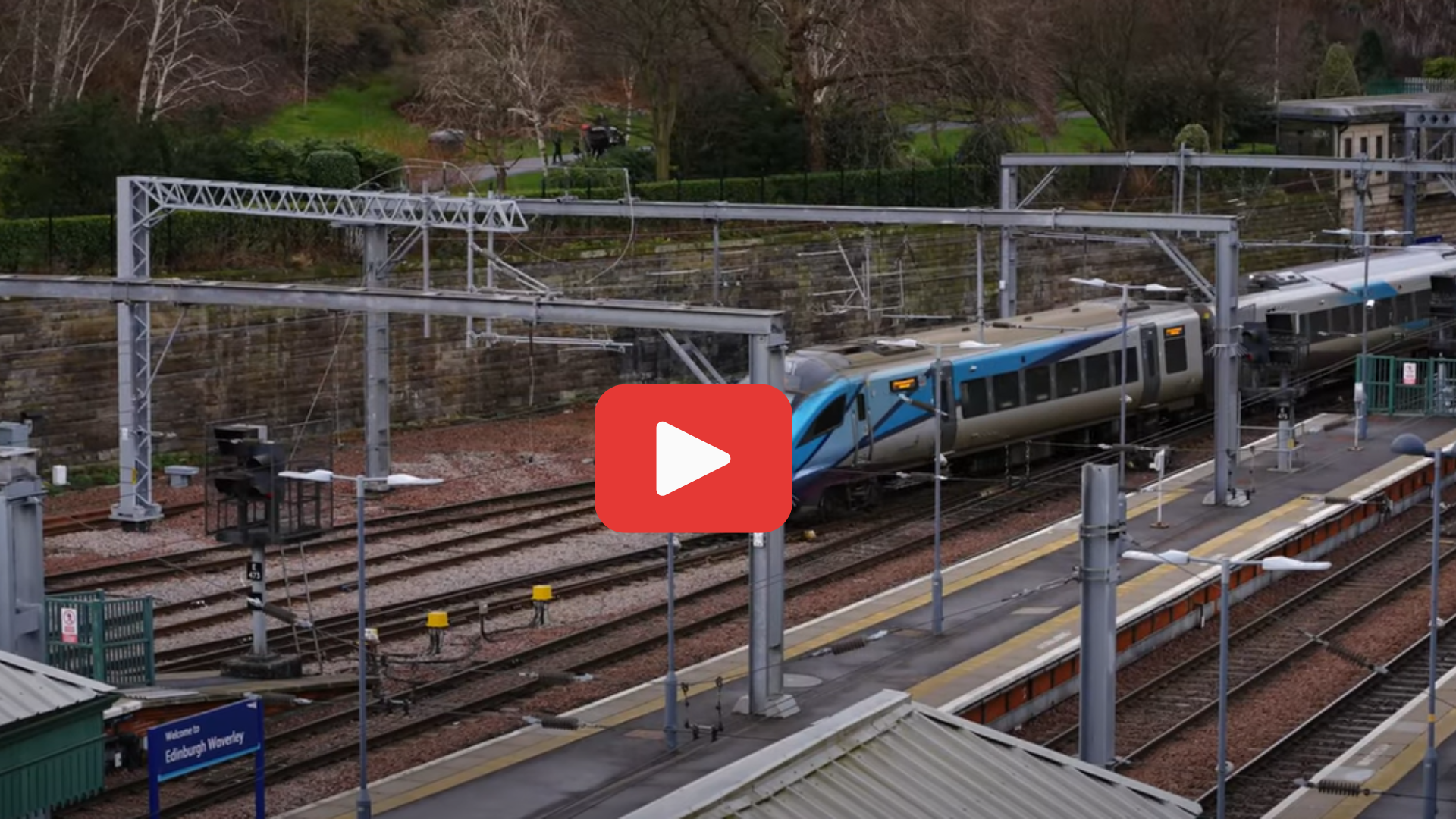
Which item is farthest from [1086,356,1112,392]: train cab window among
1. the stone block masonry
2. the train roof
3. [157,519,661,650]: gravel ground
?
[157,519,661,650]: gravel ground

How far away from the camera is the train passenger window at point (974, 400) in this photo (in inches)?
1489

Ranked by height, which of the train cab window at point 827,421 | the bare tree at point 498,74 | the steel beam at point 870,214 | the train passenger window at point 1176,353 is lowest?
the train cab window at point 827,421

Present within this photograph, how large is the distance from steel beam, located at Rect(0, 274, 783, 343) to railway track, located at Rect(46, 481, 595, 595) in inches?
131

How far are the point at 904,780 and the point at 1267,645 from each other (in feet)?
58.2

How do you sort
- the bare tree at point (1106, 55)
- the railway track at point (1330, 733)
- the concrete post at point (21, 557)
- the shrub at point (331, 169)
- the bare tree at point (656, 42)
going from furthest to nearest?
1. the bare tree at point (1106, 55)
2. the bare tree at point (656, 42)
3. the shrub at point (331, 169)
4. the railway track at point (1330, 733)
5. the concrete post at point (21, 557)

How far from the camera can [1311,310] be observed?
156 ft

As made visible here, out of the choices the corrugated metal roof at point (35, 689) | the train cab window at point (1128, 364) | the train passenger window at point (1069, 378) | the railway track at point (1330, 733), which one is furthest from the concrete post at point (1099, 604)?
the train cab window at point (1128, 364)

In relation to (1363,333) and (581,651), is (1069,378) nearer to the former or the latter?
(1363,333)

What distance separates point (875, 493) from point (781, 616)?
Result: 13.4 m

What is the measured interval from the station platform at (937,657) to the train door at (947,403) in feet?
8.53

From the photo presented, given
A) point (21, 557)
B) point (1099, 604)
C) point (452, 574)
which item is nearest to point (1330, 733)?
point (1099, 604)

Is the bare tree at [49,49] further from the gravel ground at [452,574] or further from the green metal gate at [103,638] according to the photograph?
the green metal gate at [103,638]

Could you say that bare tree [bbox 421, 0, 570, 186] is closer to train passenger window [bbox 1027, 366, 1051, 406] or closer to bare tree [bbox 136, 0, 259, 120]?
bare tree [bbox 136, 0, 259, 120]

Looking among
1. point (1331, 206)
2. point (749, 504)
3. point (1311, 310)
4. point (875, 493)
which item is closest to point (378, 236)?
point (875, 493)
